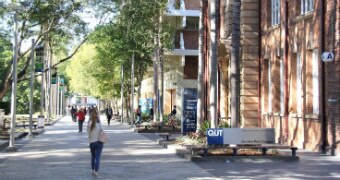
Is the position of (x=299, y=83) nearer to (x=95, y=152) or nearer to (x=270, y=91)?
(x=270, y=91)

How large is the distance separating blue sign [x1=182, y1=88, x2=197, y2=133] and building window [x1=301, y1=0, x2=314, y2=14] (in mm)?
7620

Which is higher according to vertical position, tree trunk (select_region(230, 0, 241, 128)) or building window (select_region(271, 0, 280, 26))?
building window (select_region(271, 0, 280, 26))

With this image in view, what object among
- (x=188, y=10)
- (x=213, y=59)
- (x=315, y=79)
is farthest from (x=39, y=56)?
(x=315, y=79)

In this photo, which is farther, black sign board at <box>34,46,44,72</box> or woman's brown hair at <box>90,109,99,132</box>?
black sign board at <box>34,46,44,72</box>

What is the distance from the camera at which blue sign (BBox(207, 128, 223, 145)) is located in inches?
673

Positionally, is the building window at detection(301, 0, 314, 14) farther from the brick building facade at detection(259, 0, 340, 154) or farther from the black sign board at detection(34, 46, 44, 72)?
the black sign board at detection(34, 46, 44, 72)

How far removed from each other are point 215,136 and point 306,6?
6.79 metres

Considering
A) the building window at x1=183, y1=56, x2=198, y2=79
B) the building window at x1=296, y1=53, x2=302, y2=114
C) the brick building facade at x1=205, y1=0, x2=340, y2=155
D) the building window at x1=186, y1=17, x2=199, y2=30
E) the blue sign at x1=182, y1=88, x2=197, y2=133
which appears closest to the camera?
the brick building facade at x1=205, y1=0, x2=340, y2=155

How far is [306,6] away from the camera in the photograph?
20.8 m

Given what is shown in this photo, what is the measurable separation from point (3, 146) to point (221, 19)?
521 inches

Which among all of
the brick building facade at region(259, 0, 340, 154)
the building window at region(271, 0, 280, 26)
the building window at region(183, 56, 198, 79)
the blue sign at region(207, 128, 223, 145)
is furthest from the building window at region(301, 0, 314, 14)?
the building window at region(183, 56, 198, 79)

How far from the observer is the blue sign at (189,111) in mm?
26656

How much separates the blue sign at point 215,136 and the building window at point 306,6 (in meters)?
6.38

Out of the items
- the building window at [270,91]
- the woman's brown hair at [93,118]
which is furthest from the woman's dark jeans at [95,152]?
the building window at [270,91]
